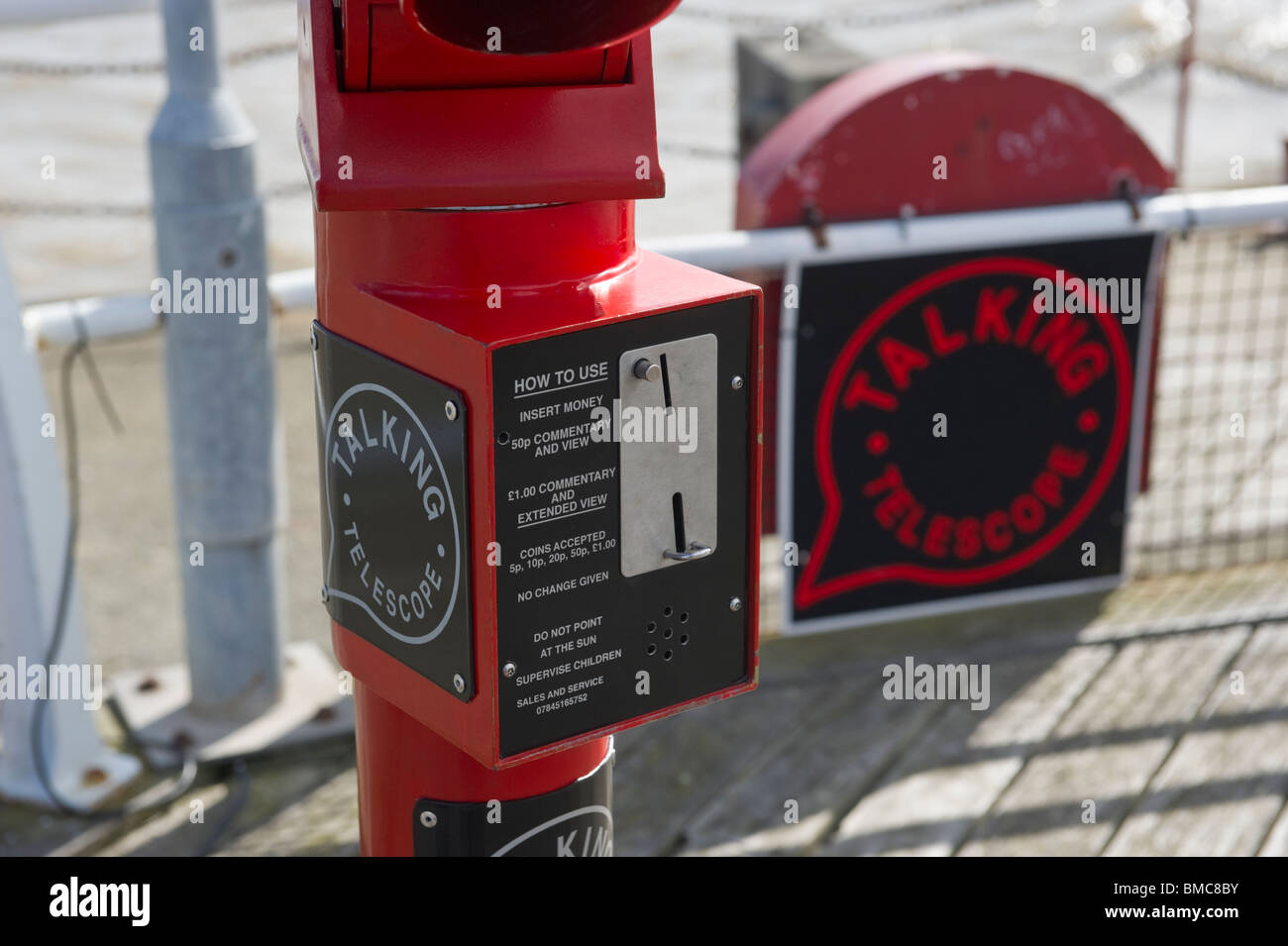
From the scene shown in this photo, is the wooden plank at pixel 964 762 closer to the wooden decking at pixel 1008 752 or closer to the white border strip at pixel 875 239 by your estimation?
the wooden decking at pixel 1008 752

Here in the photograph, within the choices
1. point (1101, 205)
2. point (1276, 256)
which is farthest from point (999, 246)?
point (1276, 256)

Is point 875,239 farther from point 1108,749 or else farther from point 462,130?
point 462,130

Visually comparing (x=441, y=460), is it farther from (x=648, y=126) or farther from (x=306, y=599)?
(x=306, y=599)

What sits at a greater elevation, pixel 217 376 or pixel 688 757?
pixel 217 376

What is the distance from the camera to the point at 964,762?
3641 mm

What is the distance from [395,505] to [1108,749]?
2.21 m

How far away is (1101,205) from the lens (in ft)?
12.7

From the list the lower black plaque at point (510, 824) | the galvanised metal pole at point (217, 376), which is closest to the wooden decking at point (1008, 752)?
the galvanised metal pole at point (217, 376)

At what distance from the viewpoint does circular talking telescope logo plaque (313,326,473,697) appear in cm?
189

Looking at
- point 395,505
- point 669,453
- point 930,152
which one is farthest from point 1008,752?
point 395,505

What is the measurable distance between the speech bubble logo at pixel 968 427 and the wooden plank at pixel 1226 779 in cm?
58

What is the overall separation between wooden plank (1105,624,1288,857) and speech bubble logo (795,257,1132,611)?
58 cm

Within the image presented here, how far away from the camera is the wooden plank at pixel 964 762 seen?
3.41 meters

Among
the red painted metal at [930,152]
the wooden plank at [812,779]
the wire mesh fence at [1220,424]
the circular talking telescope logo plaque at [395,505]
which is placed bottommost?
the wooden plank at [812,779]
